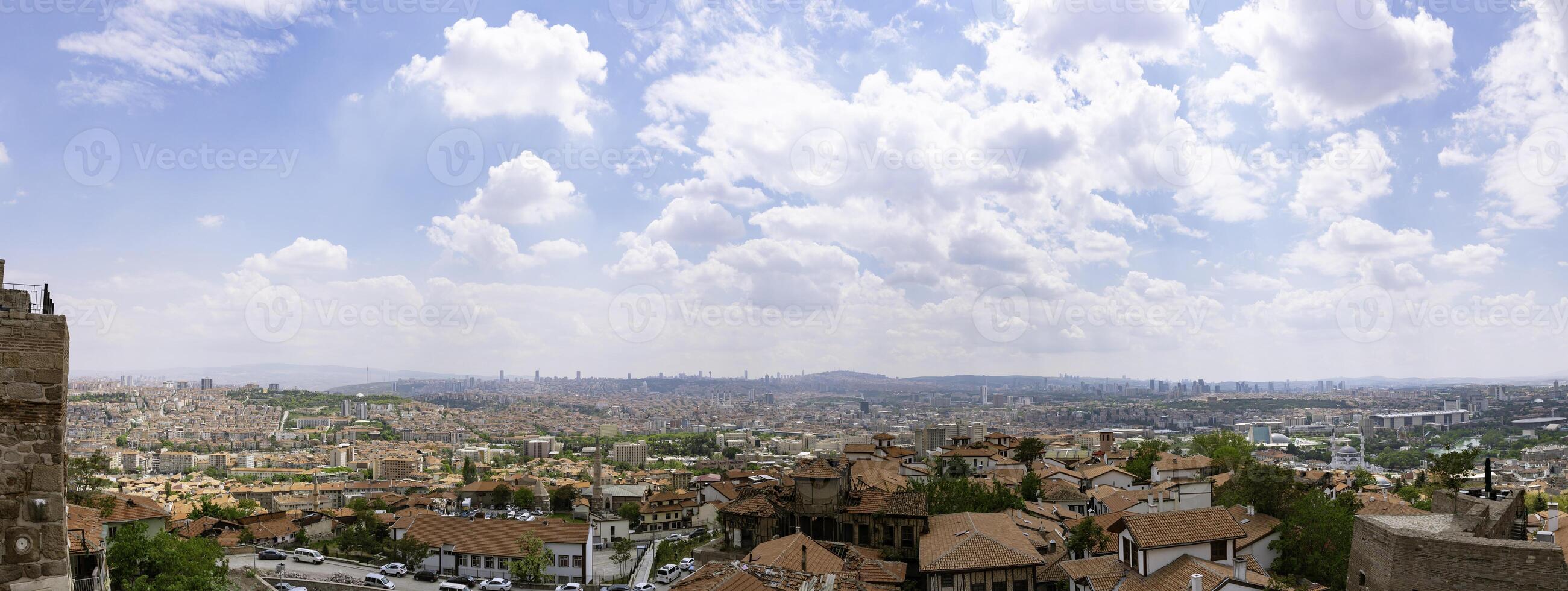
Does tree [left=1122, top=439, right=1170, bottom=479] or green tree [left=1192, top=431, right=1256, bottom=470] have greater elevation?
green tree [left=1192, top=431, right=1256, bottom=470]

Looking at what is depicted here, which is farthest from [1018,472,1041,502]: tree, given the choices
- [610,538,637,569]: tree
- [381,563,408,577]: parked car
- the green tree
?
[381,563,408,577]: parked car

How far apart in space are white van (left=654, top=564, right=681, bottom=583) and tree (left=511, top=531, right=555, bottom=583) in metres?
4.71

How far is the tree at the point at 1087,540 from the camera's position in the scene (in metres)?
23.8

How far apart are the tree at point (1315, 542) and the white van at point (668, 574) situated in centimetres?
1923

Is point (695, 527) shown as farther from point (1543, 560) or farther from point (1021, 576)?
point (1543, 560)

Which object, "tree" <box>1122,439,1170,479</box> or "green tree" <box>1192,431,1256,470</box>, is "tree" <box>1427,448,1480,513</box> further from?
"tree" <box>1122,439,1170,479</box>

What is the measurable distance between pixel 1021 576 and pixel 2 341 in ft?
68.8

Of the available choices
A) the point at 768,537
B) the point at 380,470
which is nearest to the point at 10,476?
the point at 768,537

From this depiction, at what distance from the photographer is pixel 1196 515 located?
58.8 feet

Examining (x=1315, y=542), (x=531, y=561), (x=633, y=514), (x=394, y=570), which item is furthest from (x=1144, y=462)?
(x=394, y=570)

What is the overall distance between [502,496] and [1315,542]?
5473cm

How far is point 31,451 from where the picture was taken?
4.55 m

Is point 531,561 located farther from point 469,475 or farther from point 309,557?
point 469,475

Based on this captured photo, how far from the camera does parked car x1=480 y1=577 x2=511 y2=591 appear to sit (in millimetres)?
30828
